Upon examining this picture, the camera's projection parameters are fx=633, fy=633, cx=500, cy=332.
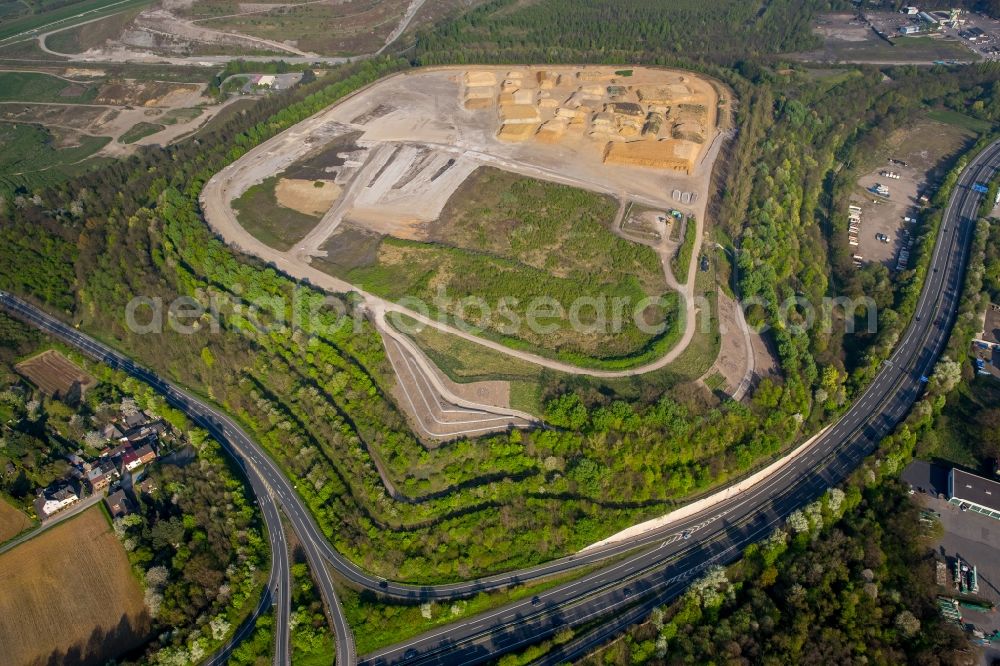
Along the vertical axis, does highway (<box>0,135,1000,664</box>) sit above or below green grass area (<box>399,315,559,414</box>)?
below

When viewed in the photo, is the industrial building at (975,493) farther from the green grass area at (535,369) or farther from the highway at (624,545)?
the green grass area at (535,369)

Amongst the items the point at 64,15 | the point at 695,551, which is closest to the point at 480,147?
the point at 695,551

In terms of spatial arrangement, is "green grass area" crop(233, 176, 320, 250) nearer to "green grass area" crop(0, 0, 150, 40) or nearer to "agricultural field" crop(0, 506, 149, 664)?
"agricultural field" crop(0, 506, 149, 664)

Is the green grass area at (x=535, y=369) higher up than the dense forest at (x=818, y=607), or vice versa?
the green grass area at (x=535, y=369)

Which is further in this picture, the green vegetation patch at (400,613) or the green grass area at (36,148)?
the green grass area at (36,148)

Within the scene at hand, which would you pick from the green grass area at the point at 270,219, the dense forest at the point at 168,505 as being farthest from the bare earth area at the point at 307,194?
the dense forest at the point at 168,505

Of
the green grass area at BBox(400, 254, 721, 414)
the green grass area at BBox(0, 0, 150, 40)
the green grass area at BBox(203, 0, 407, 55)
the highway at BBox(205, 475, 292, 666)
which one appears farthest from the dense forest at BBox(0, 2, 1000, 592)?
the green grass area at BBox(0, 0, 150, 40)

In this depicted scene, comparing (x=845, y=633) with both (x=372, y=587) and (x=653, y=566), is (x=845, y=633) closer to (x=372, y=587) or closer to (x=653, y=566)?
(x=653, y=566)
